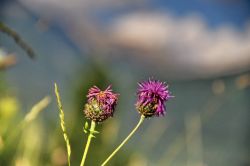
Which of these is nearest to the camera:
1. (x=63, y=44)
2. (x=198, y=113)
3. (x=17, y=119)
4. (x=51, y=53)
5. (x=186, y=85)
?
(x=198, y=113)

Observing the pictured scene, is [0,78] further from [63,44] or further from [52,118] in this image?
[63,44]

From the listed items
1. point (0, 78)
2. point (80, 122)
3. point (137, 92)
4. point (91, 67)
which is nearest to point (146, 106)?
point (137, 92)

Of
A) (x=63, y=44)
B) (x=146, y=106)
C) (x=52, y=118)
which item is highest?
(x=63, y=44)
